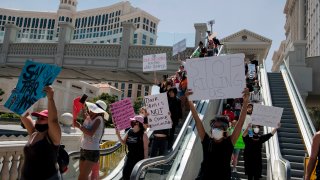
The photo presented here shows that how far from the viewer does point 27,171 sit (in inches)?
133

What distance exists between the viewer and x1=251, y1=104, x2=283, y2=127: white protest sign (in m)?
7.27

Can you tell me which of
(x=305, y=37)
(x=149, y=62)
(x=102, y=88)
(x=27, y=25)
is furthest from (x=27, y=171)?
(x=27, y=25)

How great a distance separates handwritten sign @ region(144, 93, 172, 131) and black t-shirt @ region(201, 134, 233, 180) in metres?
3.77

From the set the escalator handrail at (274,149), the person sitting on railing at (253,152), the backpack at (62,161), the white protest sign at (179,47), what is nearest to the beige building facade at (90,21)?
the white protest sign at (179,47)

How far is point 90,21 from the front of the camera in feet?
406

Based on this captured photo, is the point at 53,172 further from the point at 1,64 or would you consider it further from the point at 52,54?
the point at 1,64

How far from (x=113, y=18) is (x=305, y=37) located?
70.2 meters

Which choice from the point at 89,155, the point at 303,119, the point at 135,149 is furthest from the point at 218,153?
the point at 303,119

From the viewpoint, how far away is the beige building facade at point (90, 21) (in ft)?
376

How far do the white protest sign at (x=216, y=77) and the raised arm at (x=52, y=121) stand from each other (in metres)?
1.59

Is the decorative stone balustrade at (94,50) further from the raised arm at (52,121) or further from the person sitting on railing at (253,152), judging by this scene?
the raised arm at (52,121)

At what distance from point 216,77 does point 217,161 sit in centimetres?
118

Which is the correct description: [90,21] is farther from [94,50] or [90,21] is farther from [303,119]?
[303,119]

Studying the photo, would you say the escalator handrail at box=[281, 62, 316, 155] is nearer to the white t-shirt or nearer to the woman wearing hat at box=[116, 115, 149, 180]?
the woman wearing hat at box=[116, 115, 149, 180]
